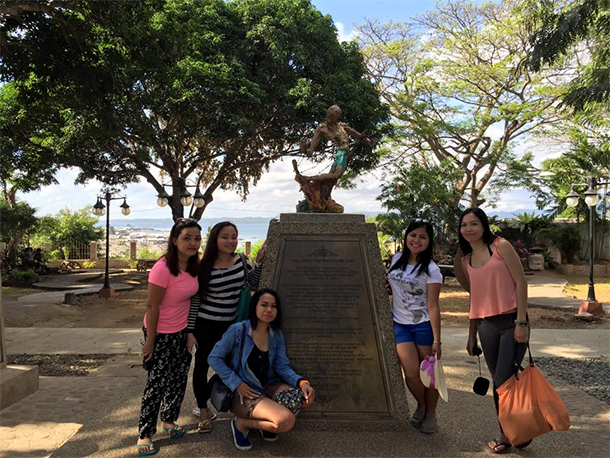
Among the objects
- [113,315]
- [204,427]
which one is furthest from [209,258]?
[113,315]

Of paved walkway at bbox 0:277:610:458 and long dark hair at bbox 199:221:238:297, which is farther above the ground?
long dark hair at bbox 199:221:238:297

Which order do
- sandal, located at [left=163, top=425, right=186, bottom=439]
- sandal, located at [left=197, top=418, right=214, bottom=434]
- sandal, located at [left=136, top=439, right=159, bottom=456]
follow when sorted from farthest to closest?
sandal, located at [left=197, top=418, right=214, bottom=434] → sandal, located at [left=163, top=425, right=186, bottom=439] → sandal, located at [left=136, top=439, right=159, bottom=456]

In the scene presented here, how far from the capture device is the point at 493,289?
3.19 metres

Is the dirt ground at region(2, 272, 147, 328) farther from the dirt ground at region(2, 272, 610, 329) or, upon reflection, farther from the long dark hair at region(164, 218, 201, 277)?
the long dark hair at region(164, 218, 201, 277)

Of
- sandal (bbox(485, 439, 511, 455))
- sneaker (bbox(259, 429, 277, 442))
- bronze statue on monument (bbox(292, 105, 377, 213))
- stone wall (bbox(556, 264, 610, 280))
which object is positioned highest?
bronze statue on monument (bbox(292, 105, 377, 213))

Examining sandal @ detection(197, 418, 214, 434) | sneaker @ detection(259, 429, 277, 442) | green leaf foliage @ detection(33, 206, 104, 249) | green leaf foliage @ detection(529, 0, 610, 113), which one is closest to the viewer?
sneaker @ detection(259, 429, 277, 442)

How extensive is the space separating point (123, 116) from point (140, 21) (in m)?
4.88

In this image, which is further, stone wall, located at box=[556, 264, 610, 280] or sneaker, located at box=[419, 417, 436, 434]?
stone wall, located at box=[556, 264, 610, 280]

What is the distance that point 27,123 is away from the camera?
42.7 feet

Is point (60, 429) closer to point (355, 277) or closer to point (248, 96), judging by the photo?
point (355, 277)

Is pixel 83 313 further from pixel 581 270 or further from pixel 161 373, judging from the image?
pixel 581 270

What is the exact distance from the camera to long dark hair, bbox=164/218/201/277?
328 cm

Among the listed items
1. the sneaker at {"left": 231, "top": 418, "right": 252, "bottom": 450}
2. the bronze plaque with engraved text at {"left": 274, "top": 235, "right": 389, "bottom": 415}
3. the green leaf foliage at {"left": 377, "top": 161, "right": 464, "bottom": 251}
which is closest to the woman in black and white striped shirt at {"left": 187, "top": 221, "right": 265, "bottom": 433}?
the sneaker at {"left": 231, "top": 418, "right": 252, "bottom": 450}

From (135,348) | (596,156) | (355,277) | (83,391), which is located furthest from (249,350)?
(596,156)
